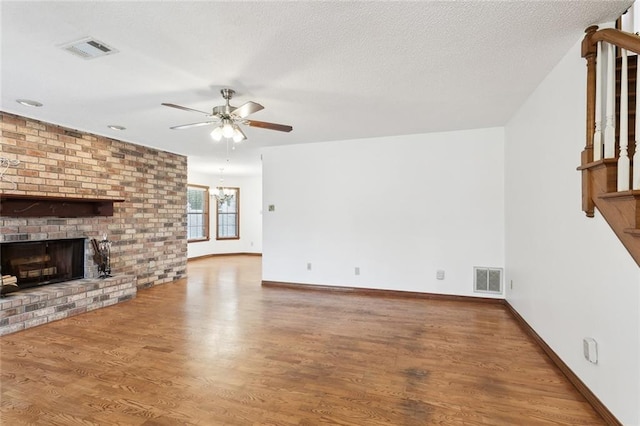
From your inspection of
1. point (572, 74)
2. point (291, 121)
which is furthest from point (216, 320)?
point (572, 74)

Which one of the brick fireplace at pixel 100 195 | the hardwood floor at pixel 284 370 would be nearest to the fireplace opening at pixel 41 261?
the brick fireplace at pixel 100 195

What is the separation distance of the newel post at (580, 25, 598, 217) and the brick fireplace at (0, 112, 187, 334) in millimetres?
5425

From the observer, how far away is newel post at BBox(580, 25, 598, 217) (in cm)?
208

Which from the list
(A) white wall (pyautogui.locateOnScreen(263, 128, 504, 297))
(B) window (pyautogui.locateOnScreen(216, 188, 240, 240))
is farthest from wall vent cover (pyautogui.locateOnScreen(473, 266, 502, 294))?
(B) window (pyautogui.locateOnScreen(216, 188, 240, 240))

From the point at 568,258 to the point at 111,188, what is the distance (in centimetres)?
595

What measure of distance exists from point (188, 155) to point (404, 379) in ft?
19.1

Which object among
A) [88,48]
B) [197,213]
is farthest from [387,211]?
[197,213]

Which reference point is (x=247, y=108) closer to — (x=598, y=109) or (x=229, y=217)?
(x=598, y=109)

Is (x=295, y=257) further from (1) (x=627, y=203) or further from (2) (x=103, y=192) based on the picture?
(1) (x=627, y=203)

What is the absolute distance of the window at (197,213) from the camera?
29.8ft

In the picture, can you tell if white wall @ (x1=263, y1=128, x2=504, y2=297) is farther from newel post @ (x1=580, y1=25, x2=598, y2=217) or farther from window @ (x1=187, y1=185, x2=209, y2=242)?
window @ (x1=187, y1=185, x2=209, y2=242)

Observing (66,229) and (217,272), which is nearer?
(66,229)

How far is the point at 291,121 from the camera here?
4211 millimetres

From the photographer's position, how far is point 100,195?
4848mm
